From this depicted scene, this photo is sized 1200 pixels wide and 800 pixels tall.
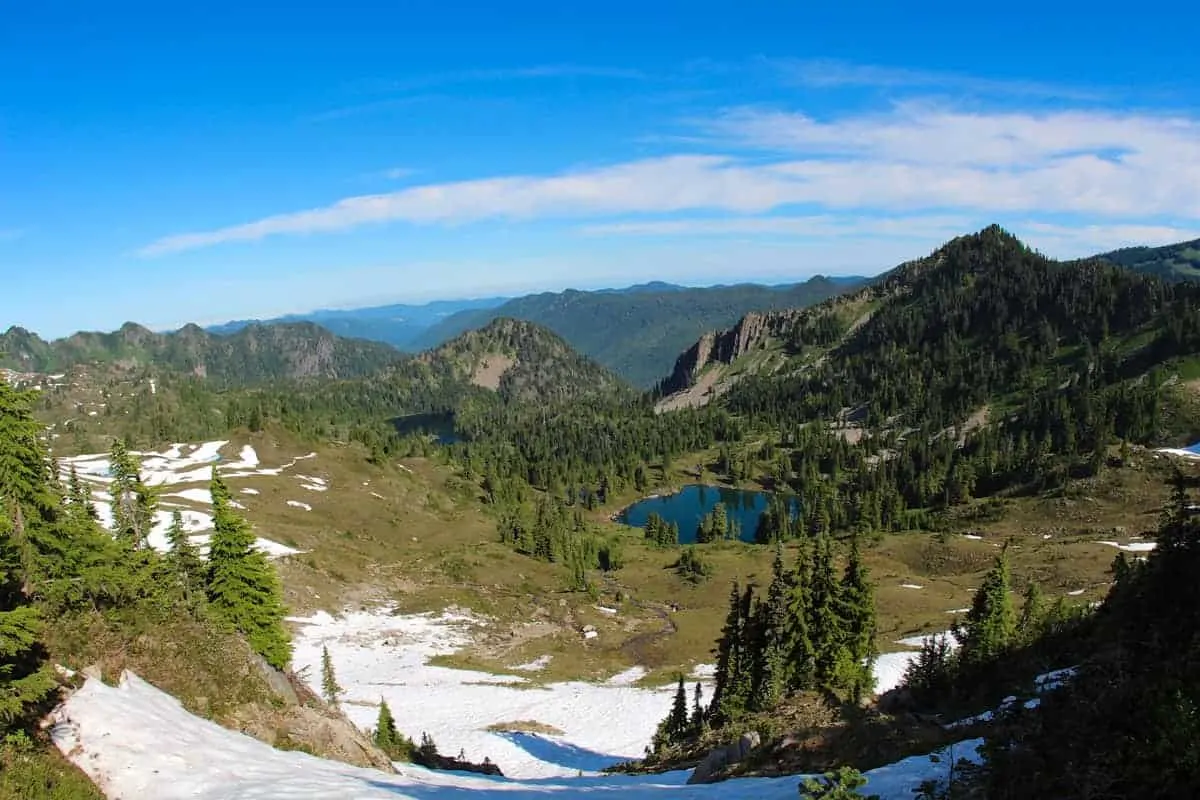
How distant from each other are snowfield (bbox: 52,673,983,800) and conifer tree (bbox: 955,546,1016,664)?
20.1 m

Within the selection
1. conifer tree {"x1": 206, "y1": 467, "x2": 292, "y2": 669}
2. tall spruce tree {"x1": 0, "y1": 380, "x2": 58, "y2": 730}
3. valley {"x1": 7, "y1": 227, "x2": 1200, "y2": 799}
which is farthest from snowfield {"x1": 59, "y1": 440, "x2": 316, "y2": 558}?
tall spruce tree {"x1": 0, "y1": 380, "x2": 58, "y2": 730}

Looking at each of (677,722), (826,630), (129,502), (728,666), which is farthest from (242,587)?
(826,630)

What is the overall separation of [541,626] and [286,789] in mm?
68467

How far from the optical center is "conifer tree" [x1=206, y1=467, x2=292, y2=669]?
3550 cm

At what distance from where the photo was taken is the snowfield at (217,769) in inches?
686

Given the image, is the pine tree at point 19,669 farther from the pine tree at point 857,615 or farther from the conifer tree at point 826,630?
the pine tree at point 857,615

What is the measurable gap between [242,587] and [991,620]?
40708 mm

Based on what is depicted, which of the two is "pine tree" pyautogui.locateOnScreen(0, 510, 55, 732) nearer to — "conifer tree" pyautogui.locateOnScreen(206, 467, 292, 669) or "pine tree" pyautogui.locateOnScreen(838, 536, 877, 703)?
"conifer tree" pyautogui.locateOnScreen(206, 467, 292, 669)

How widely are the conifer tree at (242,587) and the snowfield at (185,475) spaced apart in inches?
1888

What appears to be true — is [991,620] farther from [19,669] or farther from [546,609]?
[546,609]

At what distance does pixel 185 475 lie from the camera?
124m

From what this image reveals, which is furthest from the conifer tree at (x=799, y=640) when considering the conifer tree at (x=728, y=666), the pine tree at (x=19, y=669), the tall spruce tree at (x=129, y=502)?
the tall spruce tree at (x=129, y=502)

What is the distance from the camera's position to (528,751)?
149 ft

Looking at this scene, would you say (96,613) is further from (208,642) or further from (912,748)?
(912,748)
